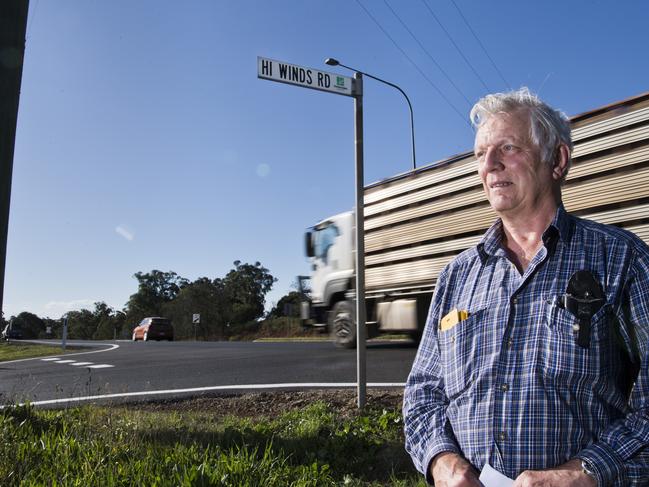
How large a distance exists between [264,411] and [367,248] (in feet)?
19.7

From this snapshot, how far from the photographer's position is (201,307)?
211ft

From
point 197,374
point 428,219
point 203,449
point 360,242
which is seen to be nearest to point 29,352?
point 197,374

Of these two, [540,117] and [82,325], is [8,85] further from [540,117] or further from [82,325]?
[82,325]

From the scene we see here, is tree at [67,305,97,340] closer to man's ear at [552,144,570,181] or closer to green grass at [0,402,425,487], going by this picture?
green grass at [0,402,425,487]

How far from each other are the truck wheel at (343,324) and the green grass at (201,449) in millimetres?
6753

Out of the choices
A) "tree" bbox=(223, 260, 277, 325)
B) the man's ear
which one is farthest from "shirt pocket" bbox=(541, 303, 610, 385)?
"tree" bbox=(223, 260, 277, 325)

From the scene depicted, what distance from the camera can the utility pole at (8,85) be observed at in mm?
4551

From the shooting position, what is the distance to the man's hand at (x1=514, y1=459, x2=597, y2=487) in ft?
4.90

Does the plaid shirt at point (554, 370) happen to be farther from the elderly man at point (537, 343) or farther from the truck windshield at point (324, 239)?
the truck windshield at point (324, 239)

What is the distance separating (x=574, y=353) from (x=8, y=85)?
15.0 ft

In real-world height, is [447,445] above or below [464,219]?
below

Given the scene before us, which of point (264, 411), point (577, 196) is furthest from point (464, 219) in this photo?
point (264, 411)

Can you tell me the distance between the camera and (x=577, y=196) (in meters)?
7.36

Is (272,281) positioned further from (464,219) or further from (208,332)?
(464,219)
